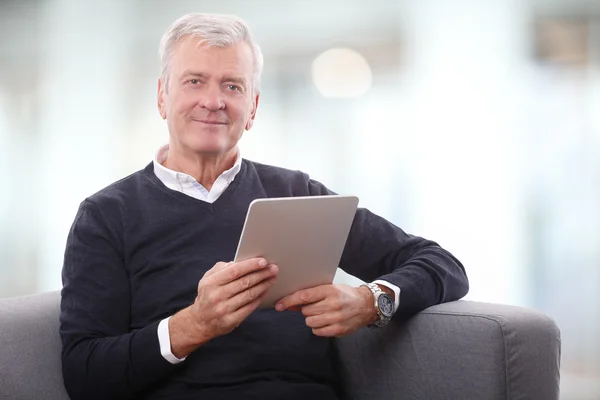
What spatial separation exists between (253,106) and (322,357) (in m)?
0.57

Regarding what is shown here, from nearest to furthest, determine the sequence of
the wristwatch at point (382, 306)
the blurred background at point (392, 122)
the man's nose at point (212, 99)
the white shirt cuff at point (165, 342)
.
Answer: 1. the white shirt cuff at point (165, 342)
2. the wristwatch at point (382, 306)
3. the man's nose at point (212, 99)
4. the blurred background at point (392, 122)

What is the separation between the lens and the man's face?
4.93ft

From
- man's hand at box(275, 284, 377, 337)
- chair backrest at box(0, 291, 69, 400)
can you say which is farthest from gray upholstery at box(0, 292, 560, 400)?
man's hand at box(275, 284, 377, 337)

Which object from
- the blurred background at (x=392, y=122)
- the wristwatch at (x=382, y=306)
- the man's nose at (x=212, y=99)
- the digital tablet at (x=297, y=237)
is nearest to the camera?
the digital tablet at (x=297, y=237)

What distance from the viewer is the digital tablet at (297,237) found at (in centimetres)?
111

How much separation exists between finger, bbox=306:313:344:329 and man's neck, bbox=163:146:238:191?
416 mm

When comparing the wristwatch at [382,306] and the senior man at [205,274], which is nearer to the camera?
the senior man at [205,274]

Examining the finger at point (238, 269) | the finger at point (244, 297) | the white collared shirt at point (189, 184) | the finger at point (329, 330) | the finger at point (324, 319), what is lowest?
the finger at point (329, 330)

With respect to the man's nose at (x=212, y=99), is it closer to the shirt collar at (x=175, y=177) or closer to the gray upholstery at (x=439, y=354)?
the shirt collar at (x=175, y=177)

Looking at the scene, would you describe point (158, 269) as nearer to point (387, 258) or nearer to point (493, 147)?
point (387, 258)

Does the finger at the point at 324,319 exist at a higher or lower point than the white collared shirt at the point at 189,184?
lower

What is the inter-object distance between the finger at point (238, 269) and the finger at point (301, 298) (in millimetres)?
147

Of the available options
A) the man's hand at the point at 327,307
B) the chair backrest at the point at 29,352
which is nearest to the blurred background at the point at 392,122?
the man's hand at the point at 327,307

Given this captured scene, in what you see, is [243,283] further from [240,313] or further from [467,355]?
[467,355]
